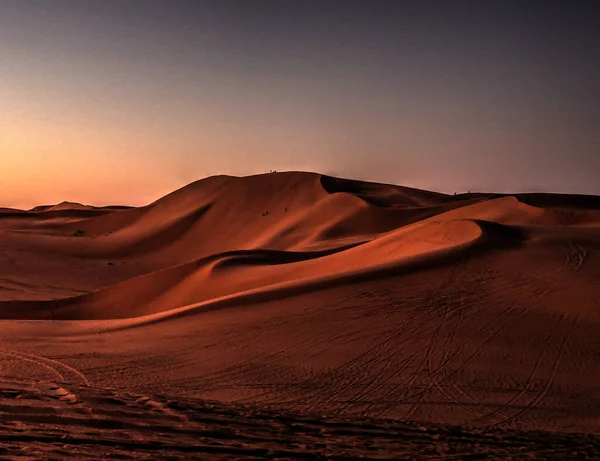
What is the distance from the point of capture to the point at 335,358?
836 centimetres

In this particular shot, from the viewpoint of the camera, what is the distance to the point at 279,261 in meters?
19.6

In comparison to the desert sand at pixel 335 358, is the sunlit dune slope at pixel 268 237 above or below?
above

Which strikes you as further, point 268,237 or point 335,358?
point 268,237

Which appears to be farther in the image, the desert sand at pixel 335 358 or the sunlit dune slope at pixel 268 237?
the sunlit dune slope at pixel 268 237

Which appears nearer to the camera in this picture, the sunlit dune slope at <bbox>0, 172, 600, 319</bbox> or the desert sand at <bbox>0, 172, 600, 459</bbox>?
the desert sand at <bbox>0, 172, 600, 459</bbox>

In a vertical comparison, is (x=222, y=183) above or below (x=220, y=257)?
above

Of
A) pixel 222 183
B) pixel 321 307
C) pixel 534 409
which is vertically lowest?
pixel 534 409

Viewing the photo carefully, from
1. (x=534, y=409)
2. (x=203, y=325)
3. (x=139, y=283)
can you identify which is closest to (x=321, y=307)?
(x=203, y=325)

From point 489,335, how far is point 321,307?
2.79 m

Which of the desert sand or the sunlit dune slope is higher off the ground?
the sunlit dune slope

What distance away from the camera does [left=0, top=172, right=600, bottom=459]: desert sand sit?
4.94m

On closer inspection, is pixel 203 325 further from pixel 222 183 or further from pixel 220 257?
pixel 222 183

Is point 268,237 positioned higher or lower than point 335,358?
higher

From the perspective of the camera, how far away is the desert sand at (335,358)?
494cm
